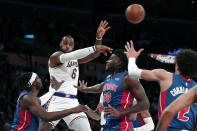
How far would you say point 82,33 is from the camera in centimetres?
1457

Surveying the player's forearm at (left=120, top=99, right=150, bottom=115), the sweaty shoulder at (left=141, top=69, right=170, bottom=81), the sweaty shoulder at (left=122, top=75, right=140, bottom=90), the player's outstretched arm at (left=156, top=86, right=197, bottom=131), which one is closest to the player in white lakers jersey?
the sweaty shoulder at (left=122, top=75, right=140, bottom=90)

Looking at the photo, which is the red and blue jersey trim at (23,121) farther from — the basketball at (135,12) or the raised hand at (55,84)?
the basketball at (135,12)

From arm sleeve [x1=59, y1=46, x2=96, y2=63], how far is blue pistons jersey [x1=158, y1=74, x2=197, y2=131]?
207cm

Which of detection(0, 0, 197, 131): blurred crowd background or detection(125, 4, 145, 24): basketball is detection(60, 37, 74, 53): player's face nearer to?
detection(125, 4, 145, 24): basketball

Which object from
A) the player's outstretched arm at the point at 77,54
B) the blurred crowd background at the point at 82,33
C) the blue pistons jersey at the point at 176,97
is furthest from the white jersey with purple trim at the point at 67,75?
the blurred crowd background at the point at 82,33

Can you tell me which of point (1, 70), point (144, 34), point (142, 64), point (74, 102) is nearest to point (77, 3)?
point (144, 34)

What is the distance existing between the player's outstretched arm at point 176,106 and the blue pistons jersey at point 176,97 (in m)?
0.75

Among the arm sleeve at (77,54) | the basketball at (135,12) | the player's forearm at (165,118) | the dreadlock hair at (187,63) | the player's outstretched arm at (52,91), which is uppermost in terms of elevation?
the basketball at (135,12)

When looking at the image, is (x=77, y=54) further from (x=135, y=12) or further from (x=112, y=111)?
(x=112, y=111)

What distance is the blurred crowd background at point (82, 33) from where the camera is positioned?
1211 cm

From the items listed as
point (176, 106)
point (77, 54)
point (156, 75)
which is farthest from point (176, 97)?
point (77, 54)

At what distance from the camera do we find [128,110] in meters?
4.16

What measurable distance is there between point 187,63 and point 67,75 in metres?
2.74

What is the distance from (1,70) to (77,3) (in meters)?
6.65
